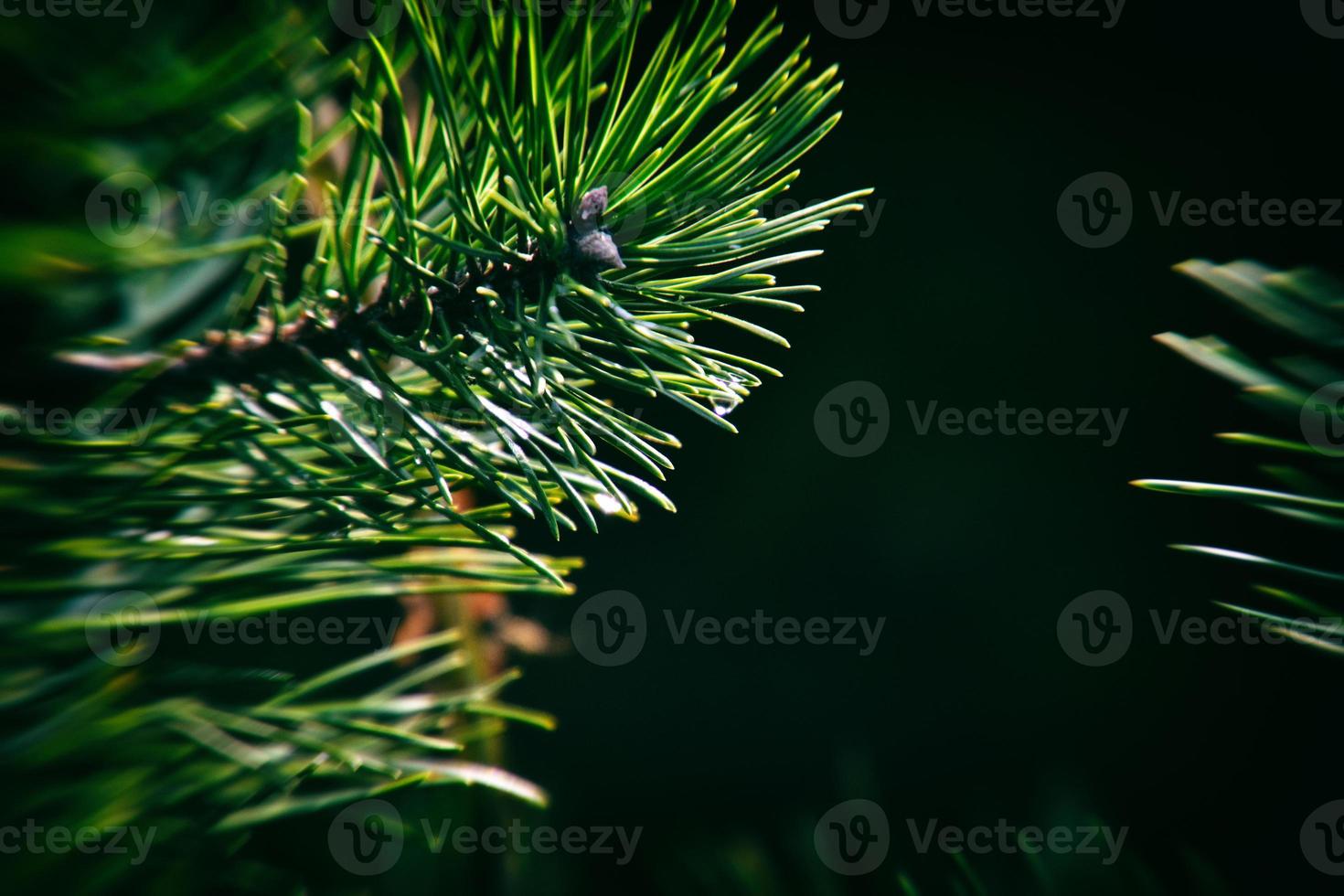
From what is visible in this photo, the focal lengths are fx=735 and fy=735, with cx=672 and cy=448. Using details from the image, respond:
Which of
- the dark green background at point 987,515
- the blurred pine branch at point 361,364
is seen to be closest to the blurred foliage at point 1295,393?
the blurred pine branch at point 361,364

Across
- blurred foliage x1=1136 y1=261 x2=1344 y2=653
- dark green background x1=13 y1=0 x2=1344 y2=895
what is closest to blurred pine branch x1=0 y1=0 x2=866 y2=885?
blurred foliage x1=1136 y1=261 x2=1344 y2=653

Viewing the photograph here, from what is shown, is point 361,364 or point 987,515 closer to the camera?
point 361,364

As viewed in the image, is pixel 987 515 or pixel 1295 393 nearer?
pixel 1295 393

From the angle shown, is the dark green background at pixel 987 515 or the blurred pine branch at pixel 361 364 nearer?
the blurred pine branch at pixel 361 364

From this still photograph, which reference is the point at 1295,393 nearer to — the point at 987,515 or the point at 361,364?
the point at 361,364

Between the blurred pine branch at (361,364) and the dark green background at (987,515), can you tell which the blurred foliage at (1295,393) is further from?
the dark green background at (987,515)

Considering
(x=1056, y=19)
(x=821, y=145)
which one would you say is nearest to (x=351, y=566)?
(x=821, y=145)

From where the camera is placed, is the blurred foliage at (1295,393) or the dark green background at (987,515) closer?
the blurred foliage at (1295,393)

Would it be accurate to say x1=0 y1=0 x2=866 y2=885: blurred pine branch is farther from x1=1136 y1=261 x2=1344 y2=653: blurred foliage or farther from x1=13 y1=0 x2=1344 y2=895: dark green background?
x1=13 y1=0 x2=1344 y2=895: dark green background

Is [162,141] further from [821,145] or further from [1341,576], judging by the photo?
[821,145]

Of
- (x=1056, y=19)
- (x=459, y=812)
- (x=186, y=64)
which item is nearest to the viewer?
(x=186, y=64)

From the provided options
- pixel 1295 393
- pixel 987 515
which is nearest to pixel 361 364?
pixel 1295 393
